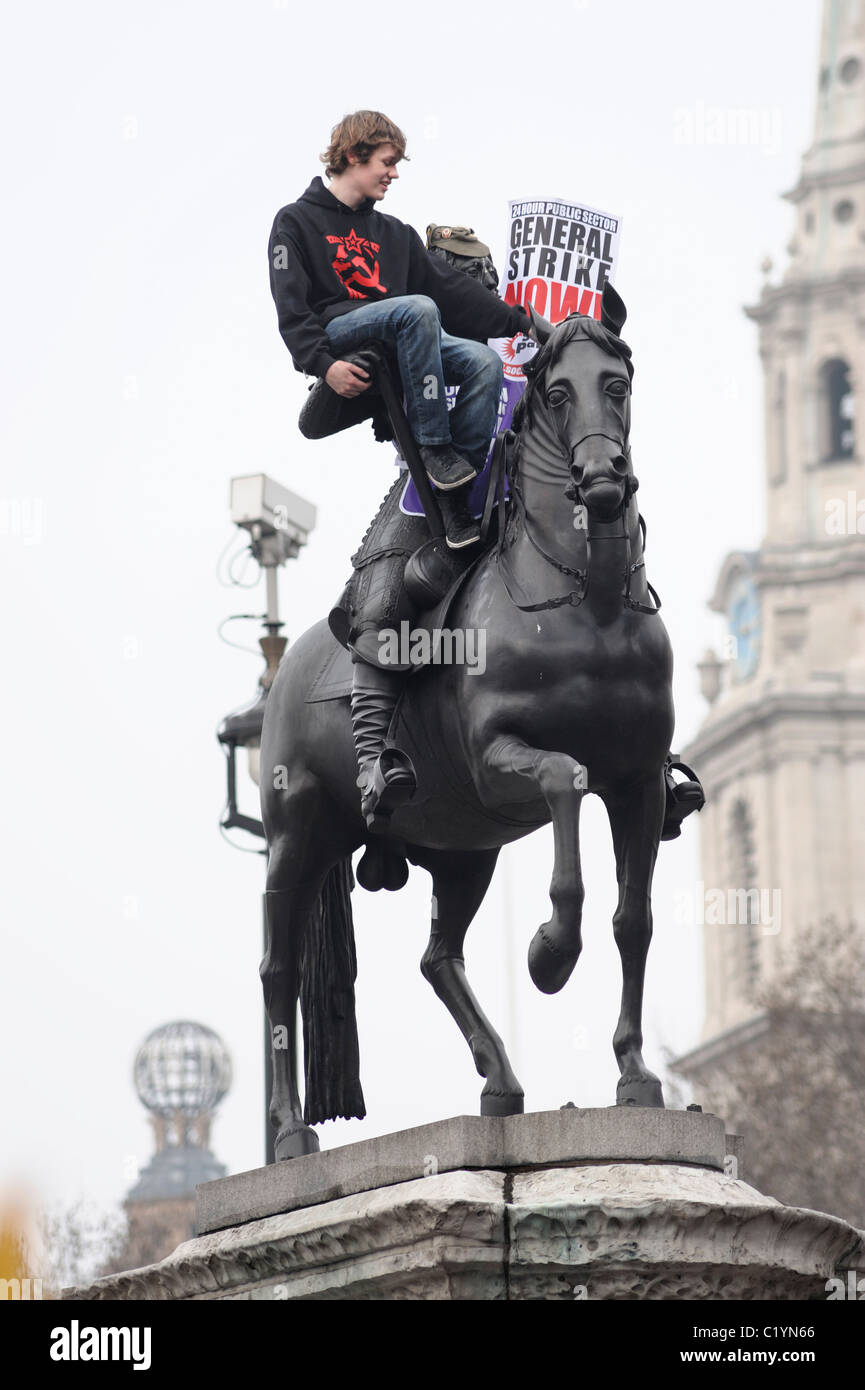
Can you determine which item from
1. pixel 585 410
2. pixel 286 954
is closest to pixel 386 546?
pixel 585 410

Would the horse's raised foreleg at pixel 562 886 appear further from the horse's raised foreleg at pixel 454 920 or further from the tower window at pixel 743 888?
the tower window at pixel 743 888

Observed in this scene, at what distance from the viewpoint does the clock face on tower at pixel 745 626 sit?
375 ft

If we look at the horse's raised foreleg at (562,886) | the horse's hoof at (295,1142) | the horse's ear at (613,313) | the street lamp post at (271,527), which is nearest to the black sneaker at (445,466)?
the horse's ear at (613,313)

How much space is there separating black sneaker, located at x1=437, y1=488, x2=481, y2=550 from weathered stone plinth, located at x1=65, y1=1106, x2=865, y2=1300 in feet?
8.41

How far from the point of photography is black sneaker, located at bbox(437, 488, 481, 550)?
1384cm

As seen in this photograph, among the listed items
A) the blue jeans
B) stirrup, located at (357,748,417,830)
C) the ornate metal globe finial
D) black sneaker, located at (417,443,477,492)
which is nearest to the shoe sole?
black sneaker, located at (417,443,477,492)

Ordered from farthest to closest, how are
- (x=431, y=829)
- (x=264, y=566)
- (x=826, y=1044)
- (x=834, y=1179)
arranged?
(x=826, y=1044) < (x=834, y=1179) < (x=264, y=566) < (x=431, y=829)

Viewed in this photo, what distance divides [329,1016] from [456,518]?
8.51 feet

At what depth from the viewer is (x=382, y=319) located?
1407cm

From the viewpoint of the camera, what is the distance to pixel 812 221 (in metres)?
115

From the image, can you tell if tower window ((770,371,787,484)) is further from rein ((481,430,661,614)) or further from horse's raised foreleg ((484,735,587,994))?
horse's raised foreleg ((484,735,587,994))
